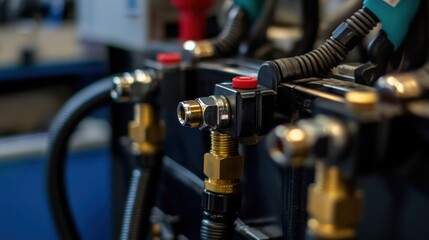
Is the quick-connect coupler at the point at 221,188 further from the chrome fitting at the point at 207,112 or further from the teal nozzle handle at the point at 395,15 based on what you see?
the teal nozzle handle at the point at 395,15

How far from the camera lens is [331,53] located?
0.46m

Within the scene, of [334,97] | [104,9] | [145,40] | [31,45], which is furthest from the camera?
[31,45]

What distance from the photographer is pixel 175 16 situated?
86 cm

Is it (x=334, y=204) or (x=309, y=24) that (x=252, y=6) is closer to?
(x=309, y=24)

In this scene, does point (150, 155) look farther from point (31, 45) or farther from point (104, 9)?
point (31, 45)

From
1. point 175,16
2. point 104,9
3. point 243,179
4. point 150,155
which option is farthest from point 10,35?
point 243,179

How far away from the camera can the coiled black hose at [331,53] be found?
45cm

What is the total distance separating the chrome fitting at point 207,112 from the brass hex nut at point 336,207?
0.12 metres

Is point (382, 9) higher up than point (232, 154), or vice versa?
point (382, 9)

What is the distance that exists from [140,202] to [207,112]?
206 mm

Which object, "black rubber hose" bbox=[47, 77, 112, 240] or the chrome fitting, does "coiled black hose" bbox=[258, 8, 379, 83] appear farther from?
"black rubber hose" bbox=[47, 77, 112, 240]

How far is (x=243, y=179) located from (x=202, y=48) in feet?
0.47

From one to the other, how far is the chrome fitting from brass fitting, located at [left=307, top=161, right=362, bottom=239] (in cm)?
12

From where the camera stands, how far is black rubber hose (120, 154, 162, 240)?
2.01 ft
